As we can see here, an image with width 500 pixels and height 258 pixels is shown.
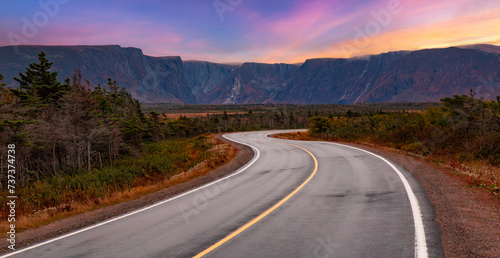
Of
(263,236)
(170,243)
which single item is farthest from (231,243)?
(170,243)

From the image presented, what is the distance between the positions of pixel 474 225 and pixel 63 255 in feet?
27.4

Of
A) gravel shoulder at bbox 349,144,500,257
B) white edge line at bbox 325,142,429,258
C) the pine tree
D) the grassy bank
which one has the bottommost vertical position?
white edge line at bbox 325,142,429,258

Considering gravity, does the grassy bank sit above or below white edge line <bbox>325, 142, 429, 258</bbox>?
above

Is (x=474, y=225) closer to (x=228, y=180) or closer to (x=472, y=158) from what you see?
(x=228, y=180)

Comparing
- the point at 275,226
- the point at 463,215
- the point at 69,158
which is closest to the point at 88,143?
the point at 69,158

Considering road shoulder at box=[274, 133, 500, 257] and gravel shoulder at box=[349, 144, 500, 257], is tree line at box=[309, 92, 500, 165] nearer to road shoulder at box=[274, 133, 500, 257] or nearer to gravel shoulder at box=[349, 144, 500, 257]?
road shoulder at box=[274, 133, 500, 257]

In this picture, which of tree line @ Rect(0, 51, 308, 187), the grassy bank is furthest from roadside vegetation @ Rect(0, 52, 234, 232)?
the grassy bank

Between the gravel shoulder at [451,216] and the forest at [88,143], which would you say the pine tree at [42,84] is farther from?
the gravel shoulder at [451,216]

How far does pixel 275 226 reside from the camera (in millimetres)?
6480

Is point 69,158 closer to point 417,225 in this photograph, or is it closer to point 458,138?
point 417,225

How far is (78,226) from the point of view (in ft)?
23.8

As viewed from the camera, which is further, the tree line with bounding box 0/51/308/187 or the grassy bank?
the tree line with bounding box 0/51/308/187

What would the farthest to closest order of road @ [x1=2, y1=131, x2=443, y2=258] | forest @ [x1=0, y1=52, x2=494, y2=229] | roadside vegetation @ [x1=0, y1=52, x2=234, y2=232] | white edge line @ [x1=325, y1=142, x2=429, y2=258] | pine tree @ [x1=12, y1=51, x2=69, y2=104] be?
pine tree @ [x1=12, y1=51, x2=69, y2=104] < forest @ [x1=0, y1=52, x2=494, y2=229] < roadside vegetation @ [x1=0, y1=52, x2=234, y2=232] < road @ [x1=2, y1=131, x2=443, y2=258] < white edge line @ [x1=325, y1=142, x2=429, y2=258]

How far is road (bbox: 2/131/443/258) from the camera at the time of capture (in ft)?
17.2
